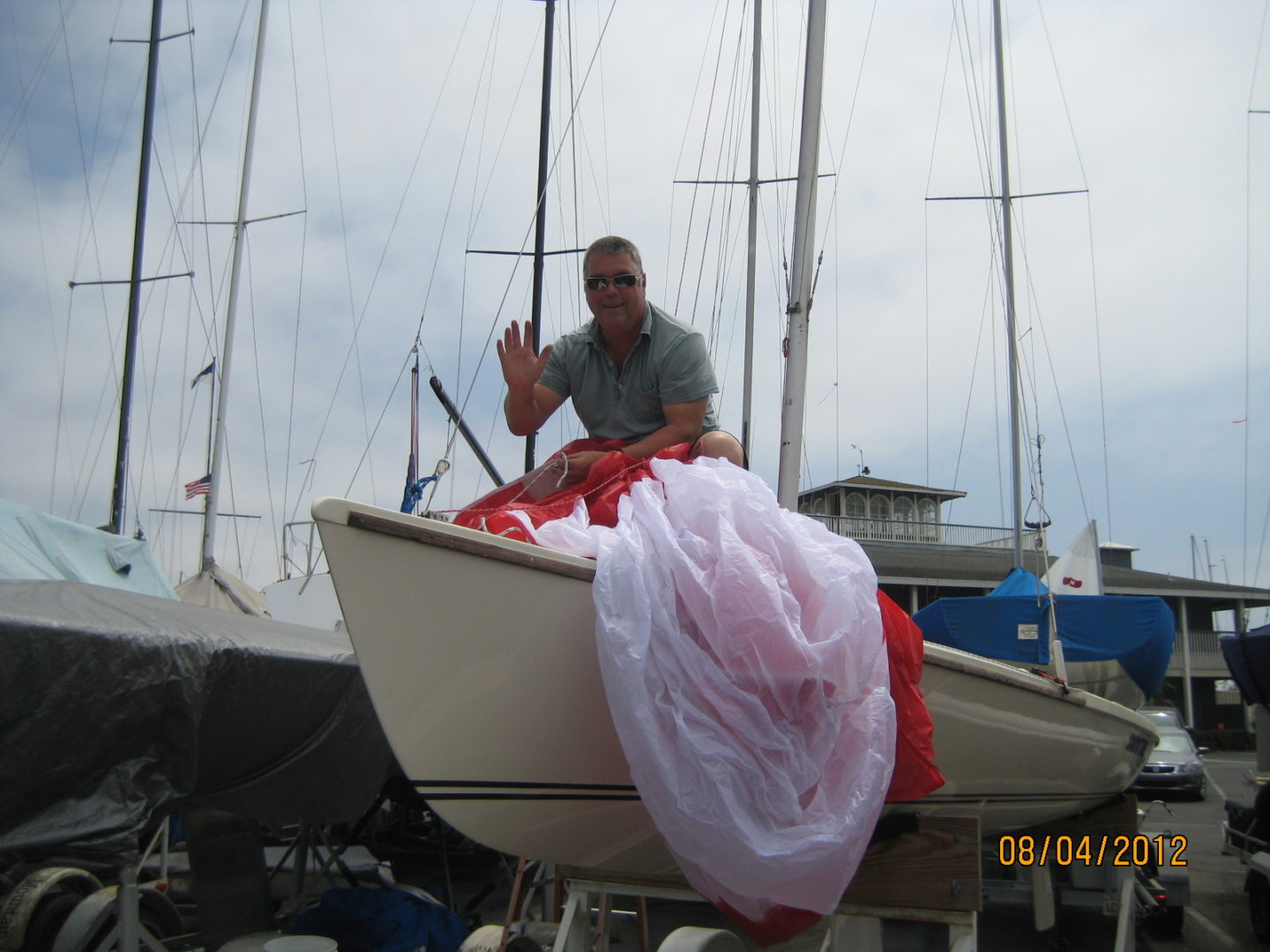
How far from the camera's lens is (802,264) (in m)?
5.26

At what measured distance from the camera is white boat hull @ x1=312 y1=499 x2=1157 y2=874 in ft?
7.41

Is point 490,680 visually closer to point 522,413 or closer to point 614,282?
point 522,413

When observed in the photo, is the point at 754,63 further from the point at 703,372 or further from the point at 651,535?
the point at 651,535

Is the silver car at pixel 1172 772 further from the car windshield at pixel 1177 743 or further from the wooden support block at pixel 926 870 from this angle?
the wooden support block at pixel 926 870

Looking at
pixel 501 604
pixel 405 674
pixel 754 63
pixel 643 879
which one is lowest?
pixel 643 879

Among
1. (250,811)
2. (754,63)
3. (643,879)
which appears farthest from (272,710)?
(754,63)

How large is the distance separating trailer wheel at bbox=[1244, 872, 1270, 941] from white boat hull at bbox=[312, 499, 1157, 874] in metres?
4.55

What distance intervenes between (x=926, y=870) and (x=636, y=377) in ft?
5.59

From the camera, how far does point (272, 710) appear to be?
16.6 ft

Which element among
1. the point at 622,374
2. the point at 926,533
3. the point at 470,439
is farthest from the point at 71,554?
the point at 926,533

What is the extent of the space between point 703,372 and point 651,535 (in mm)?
978

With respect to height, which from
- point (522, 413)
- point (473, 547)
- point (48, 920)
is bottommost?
point (48, 920)

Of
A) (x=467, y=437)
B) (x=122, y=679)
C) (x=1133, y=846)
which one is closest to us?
(x=122, y=679)

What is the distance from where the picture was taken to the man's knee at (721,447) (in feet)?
10.2
